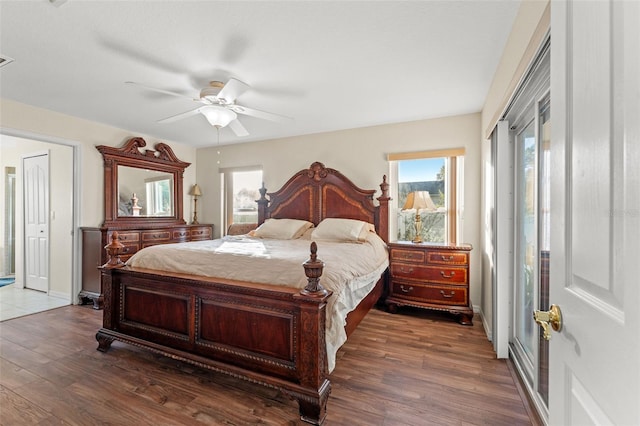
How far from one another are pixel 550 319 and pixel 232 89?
2464 mm

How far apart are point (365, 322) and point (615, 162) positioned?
2961mm

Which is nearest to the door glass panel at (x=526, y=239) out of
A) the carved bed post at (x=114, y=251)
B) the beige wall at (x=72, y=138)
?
the carved bed post at (x=114, y=251)

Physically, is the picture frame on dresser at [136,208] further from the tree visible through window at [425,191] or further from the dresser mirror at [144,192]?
the tree visible through window at [425,191]

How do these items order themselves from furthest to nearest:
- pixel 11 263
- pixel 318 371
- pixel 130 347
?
pixel 11 263, pixel 130 347, pixel 318 371

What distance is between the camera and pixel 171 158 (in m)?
4.98

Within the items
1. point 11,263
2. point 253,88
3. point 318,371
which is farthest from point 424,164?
point 11,263

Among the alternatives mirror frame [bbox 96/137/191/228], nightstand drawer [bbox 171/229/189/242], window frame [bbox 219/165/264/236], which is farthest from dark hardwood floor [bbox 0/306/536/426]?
window frame [bbox 219/165/264/236]

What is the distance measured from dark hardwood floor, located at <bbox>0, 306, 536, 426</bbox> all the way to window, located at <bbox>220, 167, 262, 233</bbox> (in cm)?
287

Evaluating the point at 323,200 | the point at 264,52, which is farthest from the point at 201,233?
the point at 264,52

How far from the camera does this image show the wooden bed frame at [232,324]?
68.7 inches

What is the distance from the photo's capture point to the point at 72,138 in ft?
12.5

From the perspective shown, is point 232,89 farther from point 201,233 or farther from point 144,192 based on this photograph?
point 201,233

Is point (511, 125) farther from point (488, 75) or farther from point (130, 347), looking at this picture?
point (130, 347)

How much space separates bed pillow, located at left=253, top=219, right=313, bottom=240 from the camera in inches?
155
